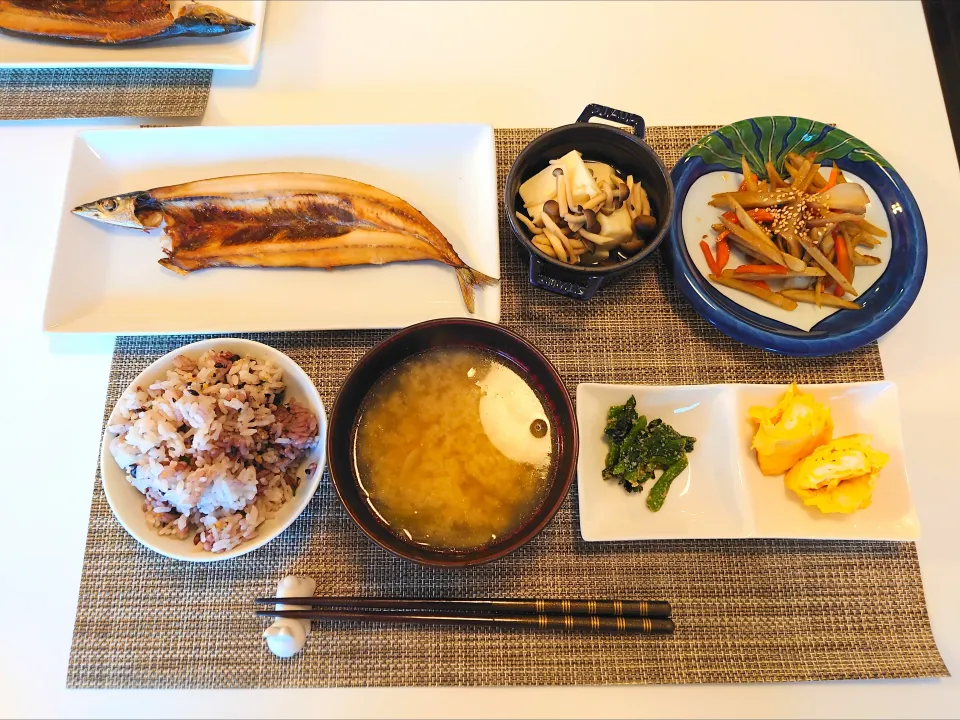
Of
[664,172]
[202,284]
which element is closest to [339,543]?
[202,284]

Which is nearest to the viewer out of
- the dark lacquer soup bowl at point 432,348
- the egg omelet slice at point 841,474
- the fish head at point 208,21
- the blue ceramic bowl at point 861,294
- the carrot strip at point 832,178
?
the dark lacquer soup bowl at point 432,348

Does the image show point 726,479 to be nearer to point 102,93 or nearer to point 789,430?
point 789,430

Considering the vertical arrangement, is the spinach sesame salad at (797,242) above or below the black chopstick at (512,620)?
above

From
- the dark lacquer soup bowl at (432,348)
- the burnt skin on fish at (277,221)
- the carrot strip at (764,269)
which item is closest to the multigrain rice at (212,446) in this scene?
the dark lacquer soup bowl at (432,348)

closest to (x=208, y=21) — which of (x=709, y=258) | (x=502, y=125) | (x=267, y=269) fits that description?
(x=267, y=269)

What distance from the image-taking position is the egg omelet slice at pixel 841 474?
4.15ft

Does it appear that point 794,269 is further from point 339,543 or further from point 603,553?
point 339,543

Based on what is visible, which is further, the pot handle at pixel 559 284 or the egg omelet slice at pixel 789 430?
the pot handle at pixel 559 284

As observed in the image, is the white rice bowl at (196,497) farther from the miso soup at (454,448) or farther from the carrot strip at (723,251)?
the carrot strip at (723,251)

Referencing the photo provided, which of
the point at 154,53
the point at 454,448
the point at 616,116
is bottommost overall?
the point at 454,448

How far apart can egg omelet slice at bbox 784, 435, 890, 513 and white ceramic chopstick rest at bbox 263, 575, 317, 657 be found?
44.5 inches

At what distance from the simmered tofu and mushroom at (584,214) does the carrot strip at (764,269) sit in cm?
27

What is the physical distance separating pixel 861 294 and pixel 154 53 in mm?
2020

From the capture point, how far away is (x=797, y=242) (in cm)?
146
